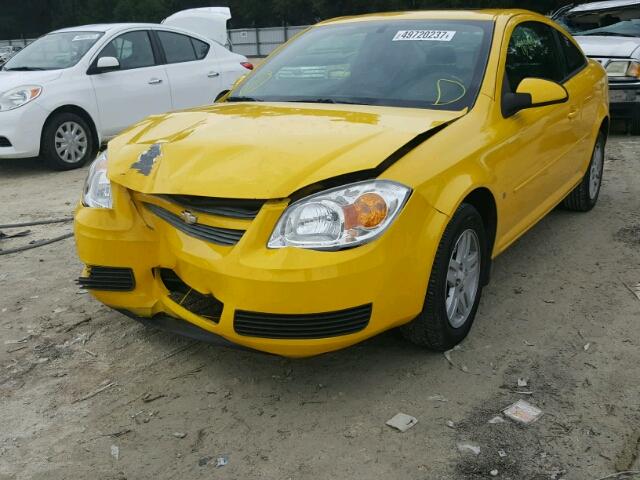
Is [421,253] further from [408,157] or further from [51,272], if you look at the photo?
[51,272]

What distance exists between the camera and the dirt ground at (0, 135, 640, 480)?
100 inches

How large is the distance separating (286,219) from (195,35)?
726 cm

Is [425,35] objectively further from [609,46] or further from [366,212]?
[609,46]

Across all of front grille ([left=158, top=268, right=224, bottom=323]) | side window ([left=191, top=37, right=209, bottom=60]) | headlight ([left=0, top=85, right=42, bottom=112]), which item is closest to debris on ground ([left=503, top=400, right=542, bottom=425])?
front grille ([left=158, top=268, right=224, bottom=323])

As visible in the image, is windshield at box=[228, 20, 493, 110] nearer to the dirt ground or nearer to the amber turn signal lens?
the amber turn signal lens

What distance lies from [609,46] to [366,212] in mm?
7191

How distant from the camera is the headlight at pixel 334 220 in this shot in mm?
2664

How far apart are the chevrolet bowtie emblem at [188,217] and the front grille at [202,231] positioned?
1cm

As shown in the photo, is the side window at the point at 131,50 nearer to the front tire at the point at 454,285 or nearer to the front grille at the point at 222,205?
the front grille at the point at 222,205

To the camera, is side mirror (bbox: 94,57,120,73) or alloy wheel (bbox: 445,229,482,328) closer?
alloy wheel (bbox: 445,229,482,328)

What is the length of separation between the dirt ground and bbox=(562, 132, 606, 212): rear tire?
52.2 inches

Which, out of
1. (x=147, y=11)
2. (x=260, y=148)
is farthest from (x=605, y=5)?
(x=147, y=11)

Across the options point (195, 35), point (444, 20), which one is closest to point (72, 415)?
point (444, 20)

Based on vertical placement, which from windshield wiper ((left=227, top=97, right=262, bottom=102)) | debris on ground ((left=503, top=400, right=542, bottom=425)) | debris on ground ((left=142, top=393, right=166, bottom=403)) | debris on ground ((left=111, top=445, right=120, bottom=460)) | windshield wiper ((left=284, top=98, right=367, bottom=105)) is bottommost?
debris on ground ((left=503, top=400, right=542, bottom=425))
